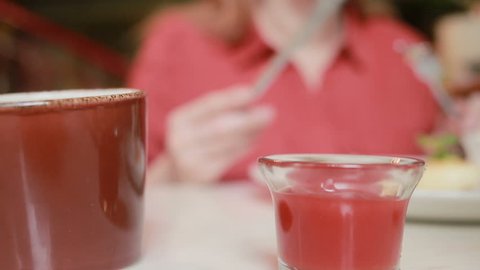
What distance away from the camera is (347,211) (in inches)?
15.4

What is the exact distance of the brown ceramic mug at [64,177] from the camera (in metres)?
0.40

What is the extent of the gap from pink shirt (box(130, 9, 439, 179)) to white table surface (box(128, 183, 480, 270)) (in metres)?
0.47

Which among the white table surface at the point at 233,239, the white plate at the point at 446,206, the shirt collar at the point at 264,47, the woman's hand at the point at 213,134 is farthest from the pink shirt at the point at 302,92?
the white plate at the point at 446,206

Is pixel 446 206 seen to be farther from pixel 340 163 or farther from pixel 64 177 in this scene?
pixel 64 177

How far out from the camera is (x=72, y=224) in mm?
413

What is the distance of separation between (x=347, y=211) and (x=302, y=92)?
83 cm

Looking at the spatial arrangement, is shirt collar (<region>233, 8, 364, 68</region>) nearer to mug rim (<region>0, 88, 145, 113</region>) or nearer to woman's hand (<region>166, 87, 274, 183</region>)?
woman's hand (<region>166, 87, 274, 183</region>)

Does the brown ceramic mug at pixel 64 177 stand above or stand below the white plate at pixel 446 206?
above

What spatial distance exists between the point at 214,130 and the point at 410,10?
108 cm

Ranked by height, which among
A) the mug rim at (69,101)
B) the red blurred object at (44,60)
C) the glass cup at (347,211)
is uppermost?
the mug rim at (69,101)

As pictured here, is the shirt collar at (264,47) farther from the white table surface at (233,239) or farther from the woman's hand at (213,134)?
the white table surface at (233,239)

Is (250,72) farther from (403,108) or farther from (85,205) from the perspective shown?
(85,205)

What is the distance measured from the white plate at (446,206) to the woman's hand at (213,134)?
0.39 metres

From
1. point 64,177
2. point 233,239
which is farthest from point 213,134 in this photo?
point 64,177
